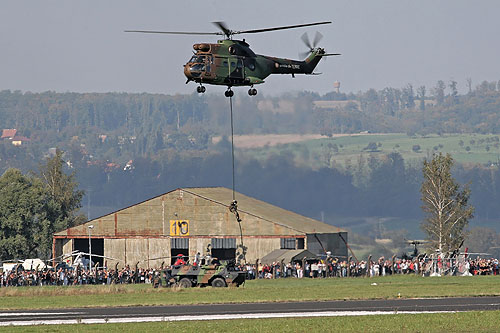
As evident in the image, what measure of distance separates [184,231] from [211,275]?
34.3m

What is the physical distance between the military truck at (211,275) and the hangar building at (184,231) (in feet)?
96.1

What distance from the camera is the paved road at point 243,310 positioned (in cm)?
4188

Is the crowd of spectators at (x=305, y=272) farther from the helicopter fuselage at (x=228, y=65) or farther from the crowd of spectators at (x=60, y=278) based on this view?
the helicopter fuselage at (x=228, y=65)

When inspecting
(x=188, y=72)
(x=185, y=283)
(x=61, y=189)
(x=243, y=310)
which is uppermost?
(x=188, y=72)

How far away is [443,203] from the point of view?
97.2 metres

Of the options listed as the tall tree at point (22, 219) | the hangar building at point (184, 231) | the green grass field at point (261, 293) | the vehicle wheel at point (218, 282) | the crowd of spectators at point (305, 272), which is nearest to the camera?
the green grass field at point (261, 293)

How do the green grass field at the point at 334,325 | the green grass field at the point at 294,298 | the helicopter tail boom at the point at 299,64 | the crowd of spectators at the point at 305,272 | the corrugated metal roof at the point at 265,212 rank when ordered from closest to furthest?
the green grass field at the point at 334,325 → the green grass field at the point at 294,298 → the helicopter tail boom at the point at 299,64 → the crowd of spectators at the point at 305,272 → the corrugated metal roof at the point at 265,212

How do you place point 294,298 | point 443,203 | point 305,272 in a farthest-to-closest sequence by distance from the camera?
point 443,203
point 305,272
point 294,298

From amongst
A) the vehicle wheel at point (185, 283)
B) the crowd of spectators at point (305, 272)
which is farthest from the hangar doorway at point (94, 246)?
the vehicle wheel at point (185, 283)

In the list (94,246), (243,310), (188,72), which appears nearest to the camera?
(243,310)

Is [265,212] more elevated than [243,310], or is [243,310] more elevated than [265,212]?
[265,212]

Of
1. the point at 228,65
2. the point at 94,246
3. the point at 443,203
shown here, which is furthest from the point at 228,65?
the point at 94,246

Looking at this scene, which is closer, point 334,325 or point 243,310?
point 334,325

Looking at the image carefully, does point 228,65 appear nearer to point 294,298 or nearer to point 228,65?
point 228,65
